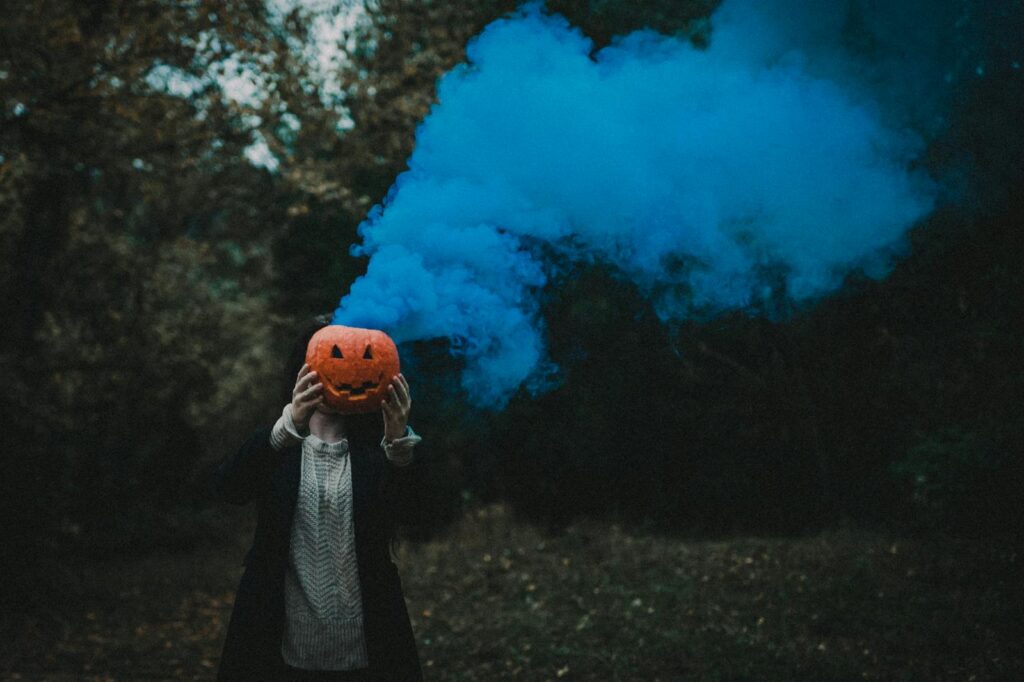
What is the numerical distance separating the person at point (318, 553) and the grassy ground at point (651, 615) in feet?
12.9

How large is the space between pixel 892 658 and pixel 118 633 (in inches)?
301

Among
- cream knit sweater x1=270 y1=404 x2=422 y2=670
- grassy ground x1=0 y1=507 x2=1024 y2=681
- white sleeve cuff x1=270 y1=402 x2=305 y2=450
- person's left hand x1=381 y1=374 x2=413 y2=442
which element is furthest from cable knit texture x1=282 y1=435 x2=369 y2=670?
grassy ground x1=0 y1=507 x2=1024 y2=681

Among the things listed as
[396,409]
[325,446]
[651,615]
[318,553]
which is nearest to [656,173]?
[396,409]

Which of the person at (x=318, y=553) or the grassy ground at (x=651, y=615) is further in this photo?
the grassy ground at (x=651, y=615)

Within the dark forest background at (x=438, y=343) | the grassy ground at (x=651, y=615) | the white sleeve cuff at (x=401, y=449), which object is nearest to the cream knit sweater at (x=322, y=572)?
the white sleeve cuff at (x=401, y=449)

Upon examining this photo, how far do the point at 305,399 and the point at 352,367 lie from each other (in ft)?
0.69

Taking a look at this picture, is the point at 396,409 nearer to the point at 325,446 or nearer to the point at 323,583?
the point at 325,446

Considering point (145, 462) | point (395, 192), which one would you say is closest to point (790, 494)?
point (395, 192)

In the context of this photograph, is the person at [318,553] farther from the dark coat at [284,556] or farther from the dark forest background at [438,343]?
the dark forest background at [438,343]

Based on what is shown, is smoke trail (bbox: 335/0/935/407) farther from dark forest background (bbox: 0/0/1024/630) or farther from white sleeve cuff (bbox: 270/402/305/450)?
white sleeve cuff (bbox: 270/402/305/450)

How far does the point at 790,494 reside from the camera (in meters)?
12.3

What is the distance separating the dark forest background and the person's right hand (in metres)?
1.44

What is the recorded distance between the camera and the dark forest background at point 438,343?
8039mm

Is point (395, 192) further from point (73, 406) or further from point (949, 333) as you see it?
point (73, 406)
